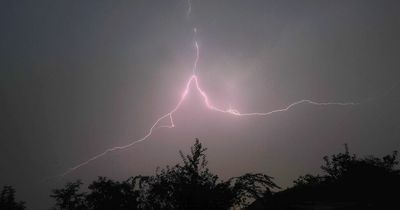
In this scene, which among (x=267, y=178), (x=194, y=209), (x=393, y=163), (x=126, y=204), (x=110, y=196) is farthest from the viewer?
(x=393, y=163)

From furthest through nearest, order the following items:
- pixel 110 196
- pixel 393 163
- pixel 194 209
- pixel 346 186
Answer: pixel 393 163 < pixel 346 186 < pixel 110 196 < pixel 194 209

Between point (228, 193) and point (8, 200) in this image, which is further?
point (8, 200)

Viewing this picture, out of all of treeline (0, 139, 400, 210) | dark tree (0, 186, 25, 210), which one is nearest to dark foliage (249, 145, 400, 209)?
treeline (0, 139, 400, 210)

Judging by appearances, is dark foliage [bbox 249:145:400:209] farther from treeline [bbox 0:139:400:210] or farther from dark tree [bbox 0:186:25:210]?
dark tree [bbox 0:186:25:210]

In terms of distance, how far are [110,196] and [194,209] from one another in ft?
20.4

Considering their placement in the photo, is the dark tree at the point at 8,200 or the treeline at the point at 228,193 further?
the dark tree at the point at 8,200

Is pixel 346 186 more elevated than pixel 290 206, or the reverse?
pixel 346 186

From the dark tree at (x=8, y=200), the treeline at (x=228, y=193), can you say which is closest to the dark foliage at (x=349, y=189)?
the treeline at (x=228, y=193)

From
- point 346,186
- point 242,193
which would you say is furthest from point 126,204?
point 346,186

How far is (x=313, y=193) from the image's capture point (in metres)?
20.3

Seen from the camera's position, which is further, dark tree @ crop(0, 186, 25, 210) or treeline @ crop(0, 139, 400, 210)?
dark tree @ crop(0, 186, 25, 210)

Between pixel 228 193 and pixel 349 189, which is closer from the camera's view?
pixel 228 193

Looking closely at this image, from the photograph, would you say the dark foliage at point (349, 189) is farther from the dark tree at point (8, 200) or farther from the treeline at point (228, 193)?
the dark tree at point (8, 200)

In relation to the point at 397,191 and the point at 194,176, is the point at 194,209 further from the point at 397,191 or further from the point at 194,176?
the point at 397,191
